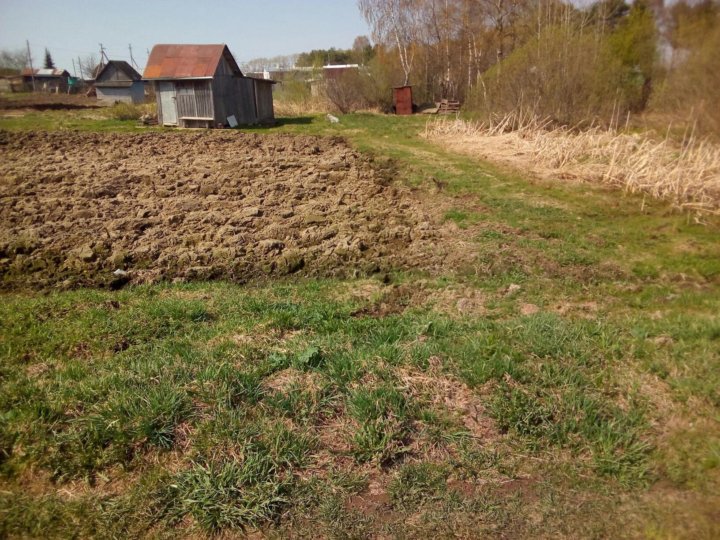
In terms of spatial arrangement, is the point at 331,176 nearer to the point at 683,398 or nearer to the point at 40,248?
the point at 40,248

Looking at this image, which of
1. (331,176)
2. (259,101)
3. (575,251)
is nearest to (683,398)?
(575,251)

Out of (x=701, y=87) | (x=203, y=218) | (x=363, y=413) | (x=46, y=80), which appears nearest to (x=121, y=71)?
(x=46, y=80)

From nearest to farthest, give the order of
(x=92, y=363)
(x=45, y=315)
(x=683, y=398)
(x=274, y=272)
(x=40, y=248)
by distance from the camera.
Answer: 1. (x=683, y=398)
2. (x=92, y=363)
3. (x=45, y=315)
4. (x=274, y=272)
5. (x=40, y=248)

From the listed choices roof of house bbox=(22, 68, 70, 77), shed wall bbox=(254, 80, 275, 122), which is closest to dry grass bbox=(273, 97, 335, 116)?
shed wall bbox=(254, 80, 275, 122)

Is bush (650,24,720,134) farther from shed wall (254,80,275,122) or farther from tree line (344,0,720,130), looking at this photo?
shed wall (254,80,275,122)

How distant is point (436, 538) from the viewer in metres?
2.79

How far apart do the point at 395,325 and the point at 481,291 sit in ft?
4.44

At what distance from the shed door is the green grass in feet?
65.3

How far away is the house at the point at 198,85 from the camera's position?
74.0 ft

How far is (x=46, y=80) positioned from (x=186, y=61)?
51.4m

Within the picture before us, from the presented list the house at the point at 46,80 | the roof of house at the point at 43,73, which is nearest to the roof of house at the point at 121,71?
the house at the point at 46,80

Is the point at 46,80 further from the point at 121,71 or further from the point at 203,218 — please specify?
the point at 203,218

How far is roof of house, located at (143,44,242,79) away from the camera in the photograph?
22.4m

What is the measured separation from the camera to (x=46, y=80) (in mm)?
63219
